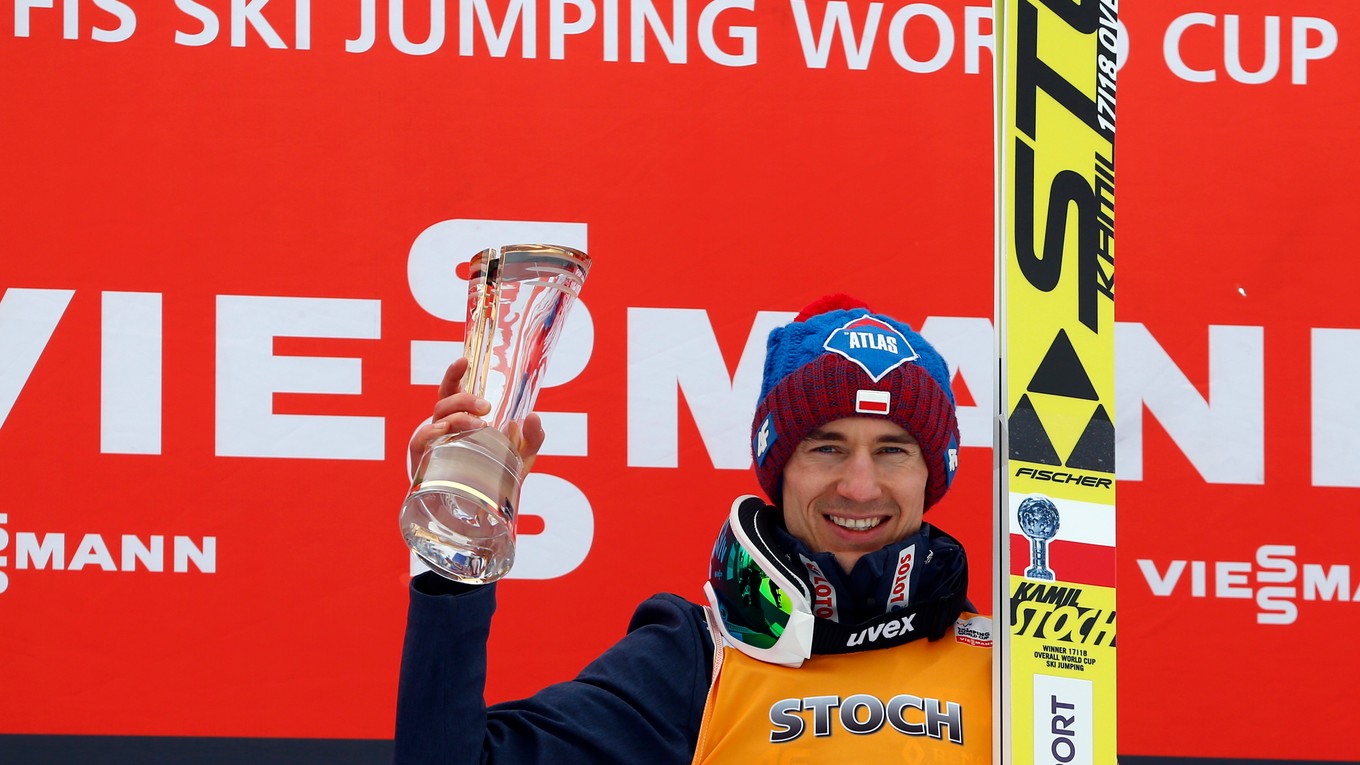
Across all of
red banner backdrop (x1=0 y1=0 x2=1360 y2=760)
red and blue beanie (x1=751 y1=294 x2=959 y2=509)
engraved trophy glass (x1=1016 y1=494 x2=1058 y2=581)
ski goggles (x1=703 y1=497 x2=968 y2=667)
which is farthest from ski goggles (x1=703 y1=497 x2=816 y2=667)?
red banner backdrop (x1=0 y1=0 x2=1360 y2=760)

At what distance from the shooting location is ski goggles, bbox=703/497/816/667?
4.93ft

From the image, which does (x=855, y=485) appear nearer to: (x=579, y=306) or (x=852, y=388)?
(x=852, y=388)

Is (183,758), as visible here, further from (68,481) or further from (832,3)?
(832,3)

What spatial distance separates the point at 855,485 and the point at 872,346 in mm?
159

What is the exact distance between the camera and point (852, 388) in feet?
5.14

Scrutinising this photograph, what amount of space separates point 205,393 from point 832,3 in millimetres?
1121

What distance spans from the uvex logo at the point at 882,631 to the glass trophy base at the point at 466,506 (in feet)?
1.34

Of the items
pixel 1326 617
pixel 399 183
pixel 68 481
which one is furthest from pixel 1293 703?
pixel 68 481

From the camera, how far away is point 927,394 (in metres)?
1.59

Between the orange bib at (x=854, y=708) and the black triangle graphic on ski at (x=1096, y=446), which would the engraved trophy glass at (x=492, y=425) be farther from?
the black triangle graphic on ski at (x=1096, y=446)

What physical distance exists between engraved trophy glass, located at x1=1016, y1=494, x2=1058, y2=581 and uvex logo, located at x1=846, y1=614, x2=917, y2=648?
0.16 meters

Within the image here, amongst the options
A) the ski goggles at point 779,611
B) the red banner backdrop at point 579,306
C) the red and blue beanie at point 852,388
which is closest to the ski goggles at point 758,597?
the ski goggles at point 779,611

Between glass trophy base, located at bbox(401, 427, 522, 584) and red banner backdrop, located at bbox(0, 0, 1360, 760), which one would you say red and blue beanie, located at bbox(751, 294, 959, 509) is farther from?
red banner backdrop, located at bbox(0, 0, 1360, 760)

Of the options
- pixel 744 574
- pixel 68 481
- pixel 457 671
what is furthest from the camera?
pixel 68 481
